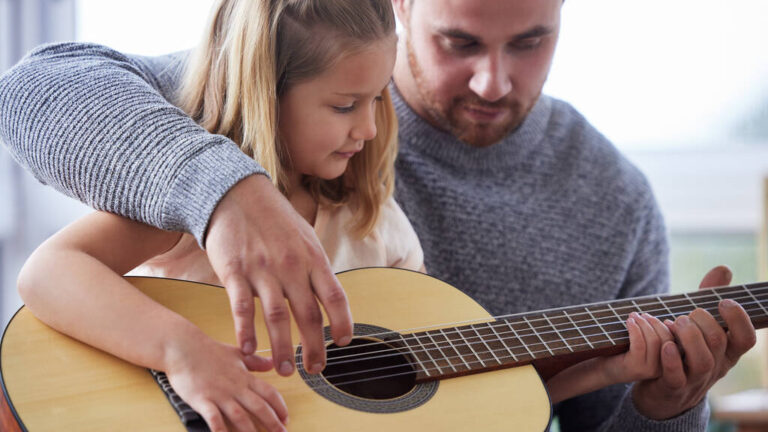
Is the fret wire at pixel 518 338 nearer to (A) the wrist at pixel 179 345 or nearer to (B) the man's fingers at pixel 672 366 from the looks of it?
(B) the man's fingers at pixel 672 366

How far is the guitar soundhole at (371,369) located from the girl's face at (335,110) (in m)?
0.26

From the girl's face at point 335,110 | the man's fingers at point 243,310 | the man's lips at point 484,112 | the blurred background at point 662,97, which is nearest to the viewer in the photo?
the man's fingers at point 243,310

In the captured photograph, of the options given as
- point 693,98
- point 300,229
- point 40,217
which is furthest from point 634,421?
point 40,217

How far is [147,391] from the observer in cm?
71

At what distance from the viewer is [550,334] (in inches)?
36.8

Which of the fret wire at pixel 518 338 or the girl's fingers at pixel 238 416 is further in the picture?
the fret wire at pixel 518 338

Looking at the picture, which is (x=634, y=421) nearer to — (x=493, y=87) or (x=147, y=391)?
(x=493, y=87)

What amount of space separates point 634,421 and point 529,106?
0.57 metres

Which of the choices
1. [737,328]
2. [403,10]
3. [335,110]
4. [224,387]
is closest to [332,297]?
[224,387]

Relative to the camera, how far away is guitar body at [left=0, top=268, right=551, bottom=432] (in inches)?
26.8

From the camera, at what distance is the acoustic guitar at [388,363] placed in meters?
0.69

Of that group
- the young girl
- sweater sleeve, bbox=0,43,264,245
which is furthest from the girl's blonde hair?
sweater sleeve, bbox=0,43,264,245

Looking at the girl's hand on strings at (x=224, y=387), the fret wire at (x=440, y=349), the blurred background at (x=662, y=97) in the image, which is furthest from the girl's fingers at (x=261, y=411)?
the blurred background at (x=662, y=97)

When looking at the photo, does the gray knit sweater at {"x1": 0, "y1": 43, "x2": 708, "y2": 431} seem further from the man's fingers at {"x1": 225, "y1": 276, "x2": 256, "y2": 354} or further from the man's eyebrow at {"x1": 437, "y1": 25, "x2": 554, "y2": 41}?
the man's fingers at {"x1": 225, "y1": 276, "x2": 256, "y2": 354}
